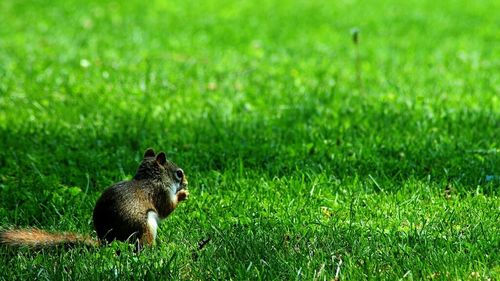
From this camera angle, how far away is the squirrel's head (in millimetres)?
4406

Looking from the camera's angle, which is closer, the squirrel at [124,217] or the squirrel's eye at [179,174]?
the squirrel at [124,217]

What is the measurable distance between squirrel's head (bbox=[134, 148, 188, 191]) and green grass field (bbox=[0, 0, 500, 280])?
268 millimetres

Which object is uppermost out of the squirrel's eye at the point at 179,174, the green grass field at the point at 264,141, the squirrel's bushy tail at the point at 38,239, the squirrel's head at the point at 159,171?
the squirrel's head at the point at 159,171

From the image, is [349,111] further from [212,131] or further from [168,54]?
[168,54]

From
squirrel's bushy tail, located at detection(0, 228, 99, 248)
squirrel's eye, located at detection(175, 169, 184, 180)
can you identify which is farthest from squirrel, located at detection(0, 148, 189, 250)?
squirrel's eye, located at detection(175, 169, 184, 180)

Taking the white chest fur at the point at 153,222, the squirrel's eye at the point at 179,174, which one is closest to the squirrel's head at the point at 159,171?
the squirrel's eye at the point at 179,174

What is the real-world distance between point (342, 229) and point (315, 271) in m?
0.63

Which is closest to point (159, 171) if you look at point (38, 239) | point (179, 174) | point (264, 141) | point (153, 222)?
point (179, 174)

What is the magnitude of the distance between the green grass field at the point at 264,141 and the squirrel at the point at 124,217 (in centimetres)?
8

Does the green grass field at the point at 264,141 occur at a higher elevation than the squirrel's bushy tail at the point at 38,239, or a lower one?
lower

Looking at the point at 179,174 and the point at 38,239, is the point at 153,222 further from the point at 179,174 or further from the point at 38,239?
the point at 38,239

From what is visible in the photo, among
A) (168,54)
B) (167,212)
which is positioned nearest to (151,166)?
(167,212)

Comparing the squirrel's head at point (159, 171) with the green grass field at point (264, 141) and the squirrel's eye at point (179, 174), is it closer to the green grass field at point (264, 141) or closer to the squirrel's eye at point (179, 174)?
the squirrel's eye at point (179, 174)

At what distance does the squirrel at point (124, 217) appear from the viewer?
13.5 feet
